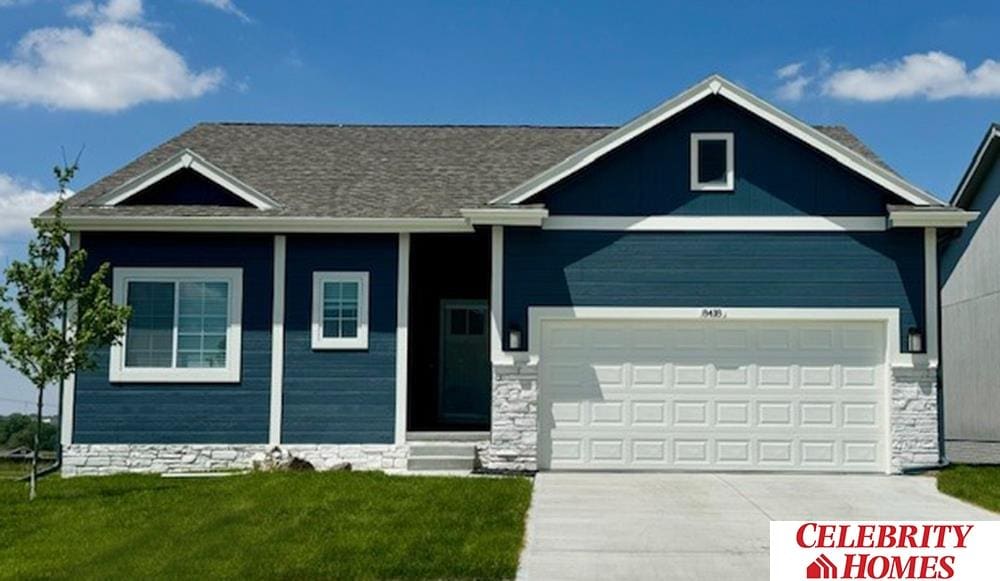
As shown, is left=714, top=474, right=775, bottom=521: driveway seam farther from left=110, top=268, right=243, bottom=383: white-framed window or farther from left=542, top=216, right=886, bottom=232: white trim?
left=110, top=268, right=243, bottom=383: white-framed window

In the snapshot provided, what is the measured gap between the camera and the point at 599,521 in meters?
9.78

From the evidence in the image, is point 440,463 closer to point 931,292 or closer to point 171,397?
point 171,397

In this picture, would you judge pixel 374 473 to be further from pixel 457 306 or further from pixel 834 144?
pixel 834 144

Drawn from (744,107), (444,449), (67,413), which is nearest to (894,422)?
(744,107)

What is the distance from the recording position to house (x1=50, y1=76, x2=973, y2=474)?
1326cm

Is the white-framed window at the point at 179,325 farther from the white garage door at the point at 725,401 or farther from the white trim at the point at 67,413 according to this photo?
the white garage door at the point at 725,401

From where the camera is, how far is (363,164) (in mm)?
16406

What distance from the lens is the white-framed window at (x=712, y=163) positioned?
13.4m

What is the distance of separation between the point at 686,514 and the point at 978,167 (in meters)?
13.8

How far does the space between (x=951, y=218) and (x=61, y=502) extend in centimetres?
1149

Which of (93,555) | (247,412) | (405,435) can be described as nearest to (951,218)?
(405,435)

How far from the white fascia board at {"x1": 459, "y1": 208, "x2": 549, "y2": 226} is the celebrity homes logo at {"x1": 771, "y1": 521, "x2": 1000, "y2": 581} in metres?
7.28

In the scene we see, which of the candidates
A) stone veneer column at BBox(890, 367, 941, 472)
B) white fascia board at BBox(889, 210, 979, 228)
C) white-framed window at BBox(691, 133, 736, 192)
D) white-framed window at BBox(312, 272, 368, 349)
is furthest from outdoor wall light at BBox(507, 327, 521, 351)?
white fascia board at BBox(889, 210, 979, 228)

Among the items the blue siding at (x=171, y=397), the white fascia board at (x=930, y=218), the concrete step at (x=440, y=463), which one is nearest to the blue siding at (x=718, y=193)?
the white fascia board at (x=930, y=218)
